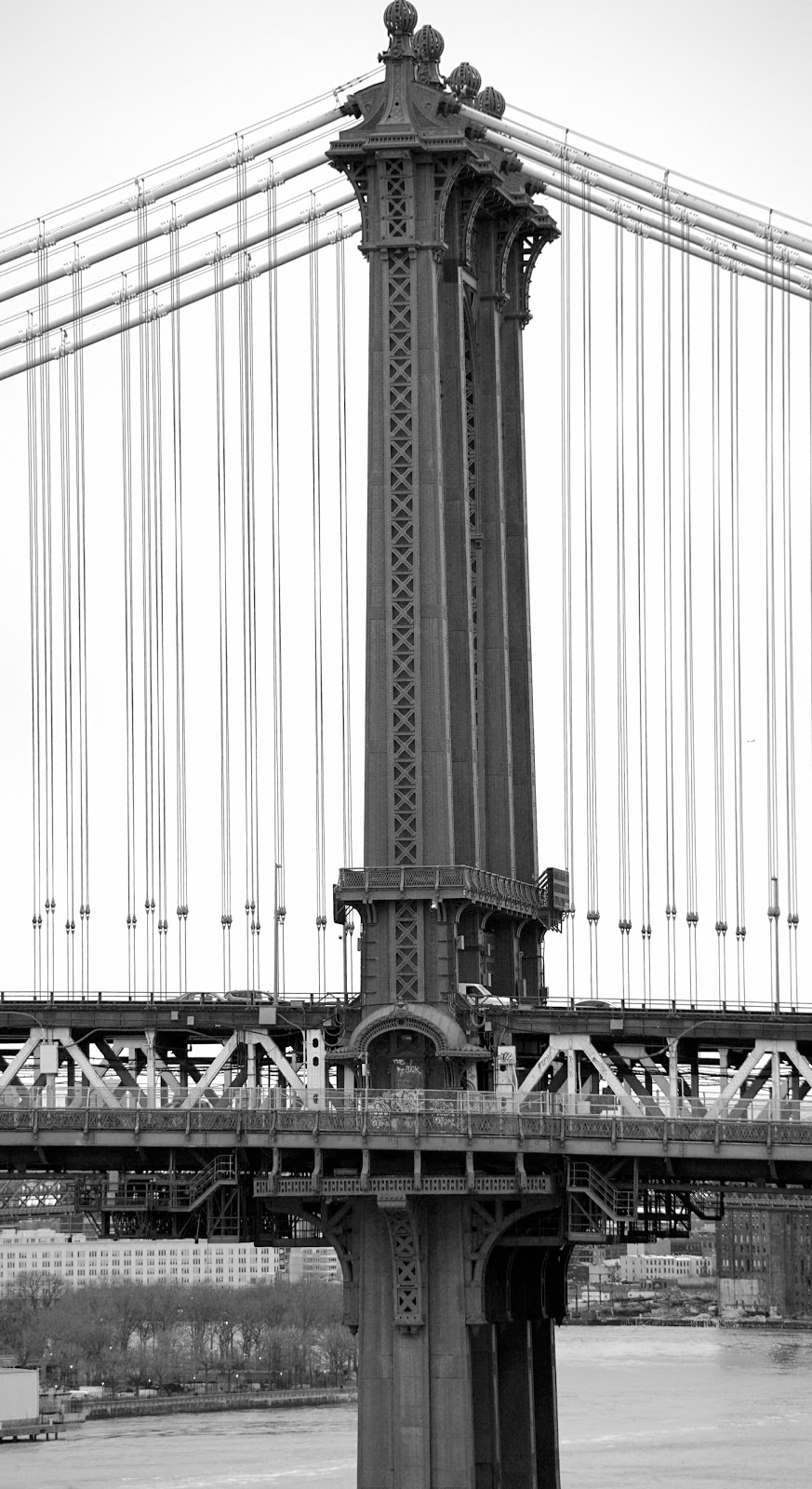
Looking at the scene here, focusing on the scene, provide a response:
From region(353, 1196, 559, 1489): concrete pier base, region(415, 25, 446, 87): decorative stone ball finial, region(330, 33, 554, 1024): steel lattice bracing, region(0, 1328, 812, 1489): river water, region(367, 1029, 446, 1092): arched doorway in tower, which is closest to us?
region(353, 1196, 559, 1489): concrete pier base

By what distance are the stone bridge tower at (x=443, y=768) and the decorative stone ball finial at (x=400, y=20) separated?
8 cm

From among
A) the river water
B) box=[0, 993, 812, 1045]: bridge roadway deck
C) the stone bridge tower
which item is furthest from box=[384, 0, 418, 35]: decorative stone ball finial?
the river water

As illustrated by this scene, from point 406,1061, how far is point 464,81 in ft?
114

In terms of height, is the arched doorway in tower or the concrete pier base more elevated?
the arched doorway in tower

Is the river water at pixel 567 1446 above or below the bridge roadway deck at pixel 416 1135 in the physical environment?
below

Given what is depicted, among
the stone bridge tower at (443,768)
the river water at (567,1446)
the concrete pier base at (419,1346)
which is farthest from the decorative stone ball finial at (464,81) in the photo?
the river water at (567,1446)

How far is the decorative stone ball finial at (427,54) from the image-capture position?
309 feet

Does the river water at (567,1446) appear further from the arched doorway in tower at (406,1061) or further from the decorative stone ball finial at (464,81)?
the decorative stone ball finial at (464,81)

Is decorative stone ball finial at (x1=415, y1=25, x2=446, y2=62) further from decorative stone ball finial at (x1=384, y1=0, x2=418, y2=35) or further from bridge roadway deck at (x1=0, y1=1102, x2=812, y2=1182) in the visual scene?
bridge roadway deck at (x1=0, y1=1102, x2=812, y2=1182)

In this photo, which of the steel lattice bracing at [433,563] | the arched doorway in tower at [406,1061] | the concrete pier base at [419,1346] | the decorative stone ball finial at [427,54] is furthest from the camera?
the decorative stone ball finial at [427,54]

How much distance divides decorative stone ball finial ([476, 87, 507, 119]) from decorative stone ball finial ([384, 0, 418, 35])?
4.99m

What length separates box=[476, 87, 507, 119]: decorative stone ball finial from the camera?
99.1 m

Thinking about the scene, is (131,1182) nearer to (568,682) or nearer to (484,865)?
(484,865)

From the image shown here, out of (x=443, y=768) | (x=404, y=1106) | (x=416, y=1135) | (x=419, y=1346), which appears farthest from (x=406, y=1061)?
(x=443, y=768)
